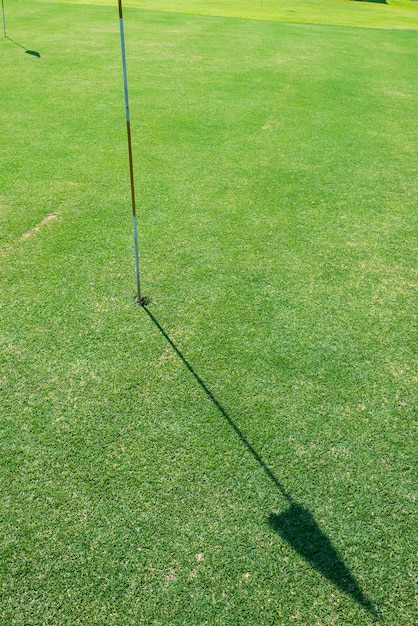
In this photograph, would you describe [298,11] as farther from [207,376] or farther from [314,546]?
[314,546]

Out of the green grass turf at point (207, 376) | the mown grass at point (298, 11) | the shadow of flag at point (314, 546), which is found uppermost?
the mown grass at point (298, 11)

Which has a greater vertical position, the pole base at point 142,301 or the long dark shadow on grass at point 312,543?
the pole base at point 142,301

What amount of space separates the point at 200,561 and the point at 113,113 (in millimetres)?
7812

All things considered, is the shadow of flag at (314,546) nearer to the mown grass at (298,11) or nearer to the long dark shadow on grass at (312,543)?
the long dark shadow on grass at (312,543)

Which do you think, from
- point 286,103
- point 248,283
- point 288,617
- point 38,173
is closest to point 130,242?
point 248,283

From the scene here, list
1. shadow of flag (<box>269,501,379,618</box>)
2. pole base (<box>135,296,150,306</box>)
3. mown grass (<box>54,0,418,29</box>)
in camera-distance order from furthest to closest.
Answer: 1. mown grass (<box>54,0,418,29</box>)
2. pole base (<box>135,296,150,306</box>)
3. shadow of flag (<box>269,501,379,618</box>)

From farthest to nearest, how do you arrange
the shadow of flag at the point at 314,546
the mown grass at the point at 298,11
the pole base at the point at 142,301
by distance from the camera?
the mown grass at the point at 298,11 → the pole base at the point at 142,301 → the shadow of flag at the point at 314,546

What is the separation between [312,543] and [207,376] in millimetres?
1398

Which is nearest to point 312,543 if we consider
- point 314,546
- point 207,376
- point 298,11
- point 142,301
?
point 314,546

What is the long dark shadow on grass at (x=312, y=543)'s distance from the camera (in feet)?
8.46

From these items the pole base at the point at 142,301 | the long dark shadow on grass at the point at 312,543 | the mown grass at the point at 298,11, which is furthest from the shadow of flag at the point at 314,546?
the mown grass at the point at 298,11

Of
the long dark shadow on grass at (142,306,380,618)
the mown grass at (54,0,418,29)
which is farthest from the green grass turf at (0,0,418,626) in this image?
the mown grass at (54,0,418,29)

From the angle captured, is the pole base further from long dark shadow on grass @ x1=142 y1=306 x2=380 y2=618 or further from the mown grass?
the mown grass

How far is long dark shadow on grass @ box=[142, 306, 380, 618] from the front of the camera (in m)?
2.58
